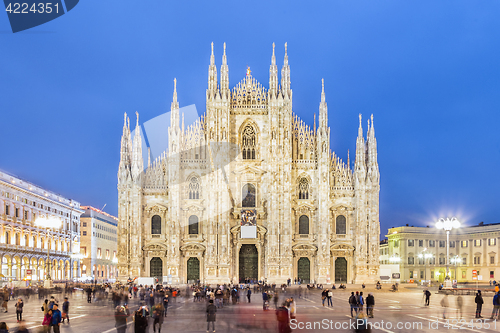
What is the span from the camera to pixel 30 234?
8381cm

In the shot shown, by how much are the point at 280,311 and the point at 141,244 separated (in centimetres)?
4876

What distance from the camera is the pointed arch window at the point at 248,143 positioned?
6675cm

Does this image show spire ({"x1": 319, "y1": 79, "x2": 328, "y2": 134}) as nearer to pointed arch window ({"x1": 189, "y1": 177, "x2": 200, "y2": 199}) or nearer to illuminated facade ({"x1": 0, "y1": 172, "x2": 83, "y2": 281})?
pointed arch window ({"x1": 189, "y1": 177, "x2": 200, "y2": 199})

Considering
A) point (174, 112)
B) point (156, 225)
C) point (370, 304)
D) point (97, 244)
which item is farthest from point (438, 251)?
point (370, 304)

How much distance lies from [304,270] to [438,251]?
50.3 m

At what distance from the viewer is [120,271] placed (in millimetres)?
64188

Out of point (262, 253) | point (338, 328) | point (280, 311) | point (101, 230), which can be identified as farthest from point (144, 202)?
point (101, 230)

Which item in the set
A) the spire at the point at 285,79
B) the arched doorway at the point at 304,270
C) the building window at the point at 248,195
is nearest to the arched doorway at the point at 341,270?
the arched doorway at the point at 304,270

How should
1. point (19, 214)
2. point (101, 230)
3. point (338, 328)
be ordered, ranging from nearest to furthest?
point (338, 328) < point (19, 214) < point (101, 230)

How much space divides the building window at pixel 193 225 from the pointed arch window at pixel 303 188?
509 inches

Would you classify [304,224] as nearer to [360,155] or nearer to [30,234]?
[360,155]

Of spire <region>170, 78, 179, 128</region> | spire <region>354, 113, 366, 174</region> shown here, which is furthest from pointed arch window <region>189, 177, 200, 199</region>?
spire <region>354, 113, 366, 174</region>

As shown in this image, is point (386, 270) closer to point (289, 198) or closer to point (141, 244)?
point (289, 198)

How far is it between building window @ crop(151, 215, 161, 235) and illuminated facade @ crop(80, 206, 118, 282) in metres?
50.5
